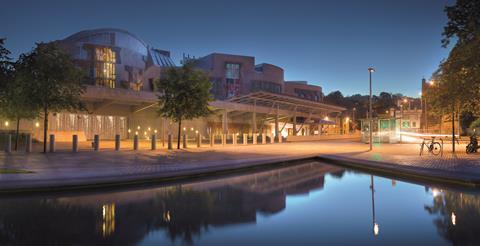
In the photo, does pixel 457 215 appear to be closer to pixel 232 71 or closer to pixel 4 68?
pixel 4 68

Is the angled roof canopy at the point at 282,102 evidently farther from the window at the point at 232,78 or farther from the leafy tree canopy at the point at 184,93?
the window at the point at 232,78

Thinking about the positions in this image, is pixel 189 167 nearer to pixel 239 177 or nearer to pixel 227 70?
pixel 239 177

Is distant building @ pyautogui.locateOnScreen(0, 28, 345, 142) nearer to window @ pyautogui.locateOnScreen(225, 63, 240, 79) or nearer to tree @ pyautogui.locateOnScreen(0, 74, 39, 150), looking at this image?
window @ pyautogui.locateOnScreen(225, 63, 240, 79)

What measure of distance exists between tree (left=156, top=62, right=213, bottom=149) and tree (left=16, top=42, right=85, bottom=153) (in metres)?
5.34

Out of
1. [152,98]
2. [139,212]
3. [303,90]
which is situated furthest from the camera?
[303,90]

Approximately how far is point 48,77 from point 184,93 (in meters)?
7.52

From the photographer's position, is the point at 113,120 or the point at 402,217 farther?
the point at 113,120

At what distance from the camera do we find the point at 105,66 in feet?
177

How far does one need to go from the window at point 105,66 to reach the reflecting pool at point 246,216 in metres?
50.4

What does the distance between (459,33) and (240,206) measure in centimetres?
1300

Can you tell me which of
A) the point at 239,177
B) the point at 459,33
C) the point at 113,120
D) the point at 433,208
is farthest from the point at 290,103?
the point at 433,208

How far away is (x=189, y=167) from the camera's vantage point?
11258mm

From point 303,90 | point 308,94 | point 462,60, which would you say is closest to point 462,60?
point 462,60

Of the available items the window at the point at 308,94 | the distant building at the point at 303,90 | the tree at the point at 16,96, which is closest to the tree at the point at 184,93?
the tree at the point at 16,96
